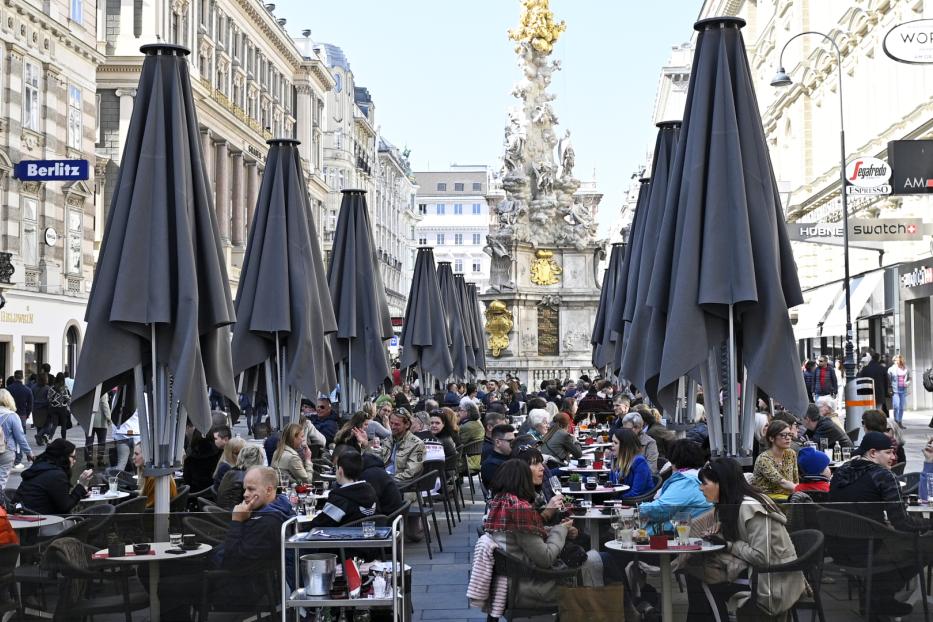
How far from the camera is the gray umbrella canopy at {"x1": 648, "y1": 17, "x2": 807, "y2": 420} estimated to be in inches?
342

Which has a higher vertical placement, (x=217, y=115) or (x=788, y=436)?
(x=217, y=115)

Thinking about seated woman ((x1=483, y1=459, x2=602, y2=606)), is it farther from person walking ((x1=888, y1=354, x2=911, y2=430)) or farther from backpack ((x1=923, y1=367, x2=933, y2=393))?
backpack ((x1=923, y1=367, x2=933, y2=393))

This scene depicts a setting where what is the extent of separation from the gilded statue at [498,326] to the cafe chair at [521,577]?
39.9 meters

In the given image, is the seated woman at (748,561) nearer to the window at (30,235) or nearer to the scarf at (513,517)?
the scarf at (513,517)

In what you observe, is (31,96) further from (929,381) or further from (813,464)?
(813,464)

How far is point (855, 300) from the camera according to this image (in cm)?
3653

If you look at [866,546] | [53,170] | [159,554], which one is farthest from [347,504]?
[53,170]

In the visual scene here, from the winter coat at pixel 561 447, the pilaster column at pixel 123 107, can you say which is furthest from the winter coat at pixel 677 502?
the pilaster column at pixel 123 107

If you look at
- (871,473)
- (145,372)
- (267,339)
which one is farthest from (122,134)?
(871,473)

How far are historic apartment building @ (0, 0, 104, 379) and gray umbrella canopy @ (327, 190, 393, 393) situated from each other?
49.6 ft

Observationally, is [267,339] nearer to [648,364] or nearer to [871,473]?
[648,364]

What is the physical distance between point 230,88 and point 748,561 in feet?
182

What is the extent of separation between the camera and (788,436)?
950 cm

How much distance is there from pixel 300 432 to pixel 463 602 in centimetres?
274
